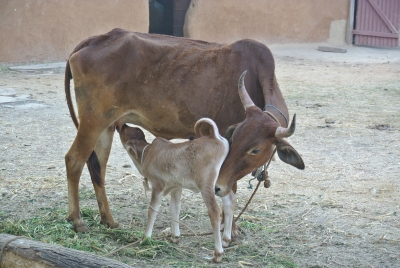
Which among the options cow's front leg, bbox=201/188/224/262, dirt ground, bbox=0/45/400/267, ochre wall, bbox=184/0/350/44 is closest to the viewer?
cow's front leg, bbox=201/188/224/262

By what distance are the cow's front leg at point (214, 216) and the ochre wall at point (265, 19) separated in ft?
40.2

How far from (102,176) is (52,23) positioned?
9250 mm

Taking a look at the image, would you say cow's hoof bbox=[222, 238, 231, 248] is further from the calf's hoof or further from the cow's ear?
the calf's hoof

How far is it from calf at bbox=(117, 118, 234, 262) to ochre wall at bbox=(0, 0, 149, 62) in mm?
9299

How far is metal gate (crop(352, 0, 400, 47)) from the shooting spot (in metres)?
18.7

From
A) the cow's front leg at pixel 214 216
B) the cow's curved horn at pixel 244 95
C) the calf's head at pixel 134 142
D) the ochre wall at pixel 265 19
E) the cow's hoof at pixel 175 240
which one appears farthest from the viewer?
the ochre wall at pixel 265 19

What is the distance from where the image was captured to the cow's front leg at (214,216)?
455cm

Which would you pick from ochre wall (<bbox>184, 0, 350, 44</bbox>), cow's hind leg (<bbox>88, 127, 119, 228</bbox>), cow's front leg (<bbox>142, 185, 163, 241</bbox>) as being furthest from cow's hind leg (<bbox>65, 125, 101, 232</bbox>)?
ochre wall (<bbox>184, 0, 350, 44</bbox>)

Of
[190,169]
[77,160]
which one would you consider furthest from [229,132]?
[77,160]

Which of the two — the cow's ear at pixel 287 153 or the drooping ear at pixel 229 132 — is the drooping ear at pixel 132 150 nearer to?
the drooping ear at pixel 229 132

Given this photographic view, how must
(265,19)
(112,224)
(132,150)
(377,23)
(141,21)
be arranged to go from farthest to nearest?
(377,23) < (265,19) < (141,21) < (112,224) < (132,150)

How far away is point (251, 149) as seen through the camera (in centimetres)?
461

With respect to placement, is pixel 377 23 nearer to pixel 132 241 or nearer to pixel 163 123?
pixel 163 123

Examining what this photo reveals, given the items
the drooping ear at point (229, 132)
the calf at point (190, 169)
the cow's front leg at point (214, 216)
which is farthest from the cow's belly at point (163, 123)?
the cow's front leg at point (214, 216)
